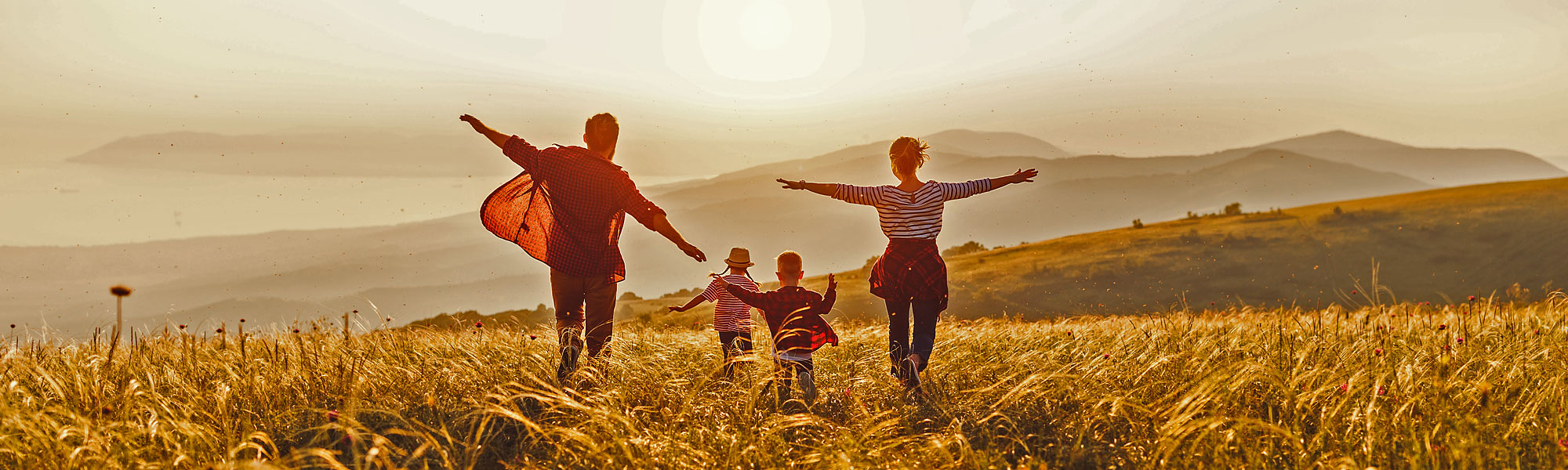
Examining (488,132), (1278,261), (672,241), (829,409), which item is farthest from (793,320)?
(1278,261)

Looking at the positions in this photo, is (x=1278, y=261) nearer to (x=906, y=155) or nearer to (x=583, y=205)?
(x=906, y=155)

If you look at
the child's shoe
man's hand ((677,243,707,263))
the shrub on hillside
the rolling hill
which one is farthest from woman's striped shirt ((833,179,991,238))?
the shrub on hillside

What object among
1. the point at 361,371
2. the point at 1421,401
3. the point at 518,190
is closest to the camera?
the point at 1421,401

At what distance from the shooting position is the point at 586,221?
634 cm

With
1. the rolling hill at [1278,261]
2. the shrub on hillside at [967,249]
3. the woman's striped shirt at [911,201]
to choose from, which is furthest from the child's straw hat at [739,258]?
the shrub on hillside at [967,249]

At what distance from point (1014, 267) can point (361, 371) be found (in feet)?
80.5

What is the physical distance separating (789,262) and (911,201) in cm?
109

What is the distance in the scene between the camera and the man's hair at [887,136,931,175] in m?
6.54

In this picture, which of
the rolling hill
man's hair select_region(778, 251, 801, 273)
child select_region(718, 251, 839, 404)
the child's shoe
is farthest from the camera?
the rolling hill

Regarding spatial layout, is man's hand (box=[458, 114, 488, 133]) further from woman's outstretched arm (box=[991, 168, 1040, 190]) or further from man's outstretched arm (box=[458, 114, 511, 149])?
woman's outstretched arm (box=[991, 168, 1040, 190])

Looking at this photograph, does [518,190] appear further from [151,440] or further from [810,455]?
[810,455]

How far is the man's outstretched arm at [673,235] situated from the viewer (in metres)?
6.24

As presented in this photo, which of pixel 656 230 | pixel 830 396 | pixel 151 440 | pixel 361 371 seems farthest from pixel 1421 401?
pixel 151 440

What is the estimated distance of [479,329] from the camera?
7852 mm
